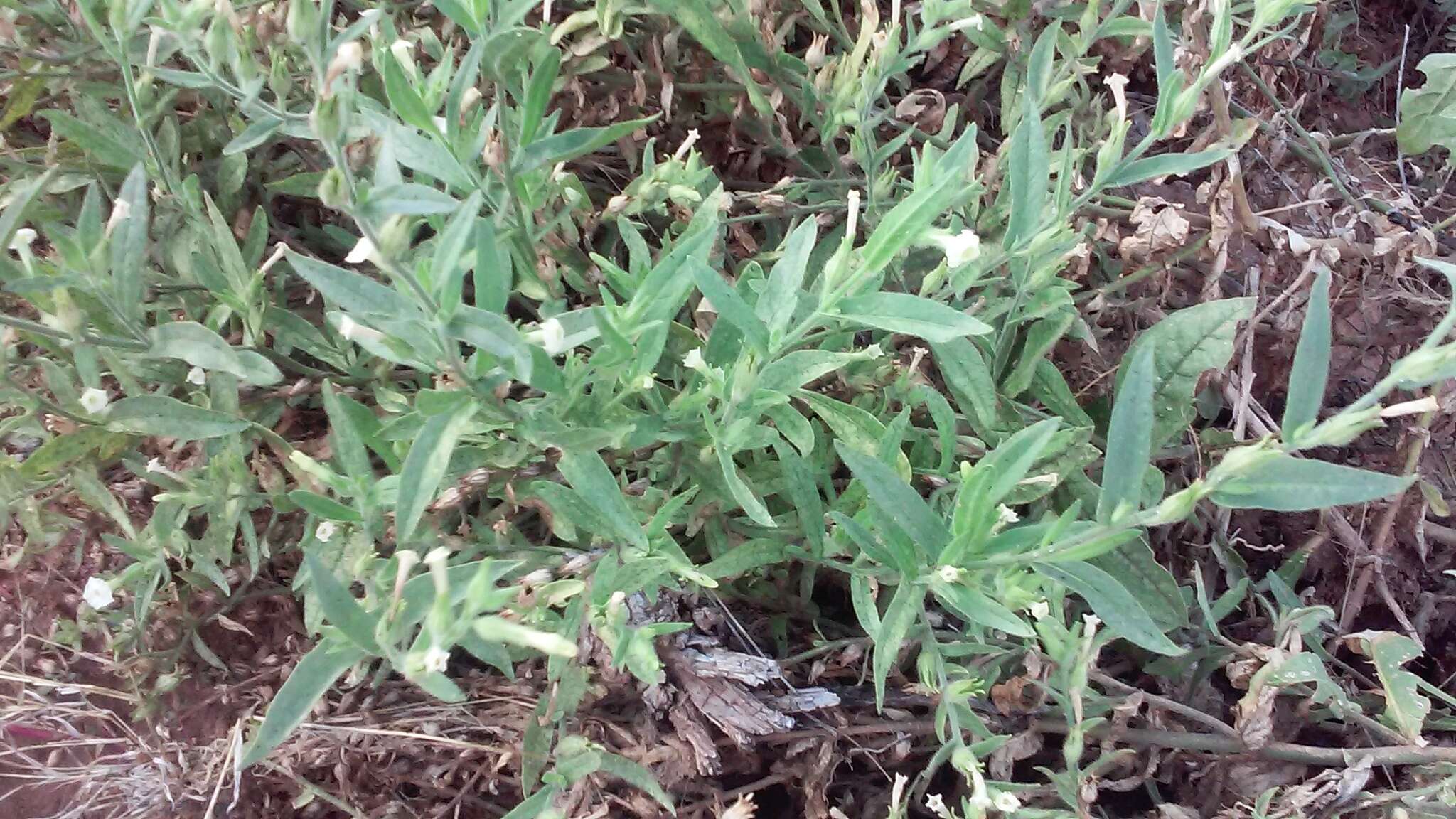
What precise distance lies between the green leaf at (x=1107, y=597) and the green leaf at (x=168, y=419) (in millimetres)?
1133

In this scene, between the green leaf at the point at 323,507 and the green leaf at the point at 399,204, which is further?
the green leaf at the point at 323,507

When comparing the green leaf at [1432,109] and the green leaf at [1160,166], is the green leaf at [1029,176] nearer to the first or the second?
the green leaf at [1160,166]

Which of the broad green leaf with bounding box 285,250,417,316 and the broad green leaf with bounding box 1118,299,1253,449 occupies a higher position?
the broad green leaf with bounding box 285,250,417,316

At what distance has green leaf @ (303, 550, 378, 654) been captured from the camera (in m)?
0.87

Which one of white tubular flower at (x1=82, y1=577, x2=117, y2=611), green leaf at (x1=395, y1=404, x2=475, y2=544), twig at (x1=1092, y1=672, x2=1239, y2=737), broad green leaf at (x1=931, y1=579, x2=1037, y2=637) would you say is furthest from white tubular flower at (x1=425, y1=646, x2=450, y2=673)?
twig at (x1=1092, y1=672, x2=1239, y2=737)

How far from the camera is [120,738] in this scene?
1967 millimetres

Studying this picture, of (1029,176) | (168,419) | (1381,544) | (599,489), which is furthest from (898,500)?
(1381,544)

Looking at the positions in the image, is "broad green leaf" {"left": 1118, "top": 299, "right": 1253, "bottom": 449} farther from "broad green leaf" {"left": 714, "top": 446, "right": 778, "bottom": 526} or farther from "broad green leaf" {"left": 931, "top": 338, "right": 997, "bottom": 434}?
"broad green leaf" {"left": 714, "top": 446, "right": 778, "bottom": 526}

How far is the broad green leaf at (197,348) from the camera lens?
127 cm

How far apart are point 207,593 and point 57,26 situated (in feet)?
3.42

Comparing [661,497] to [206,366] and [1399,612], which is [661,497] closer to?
[206,366]

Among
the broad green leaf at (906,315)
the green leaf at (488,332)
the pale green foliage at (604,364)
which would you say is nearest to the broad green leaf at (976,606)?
the pale green foliage at (604,364)

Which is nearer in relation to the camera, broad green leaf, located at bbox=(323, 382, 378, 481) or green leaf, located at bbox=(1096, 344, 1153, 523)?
green leaf, located at bbox=(1096, 344, 1153, 523)

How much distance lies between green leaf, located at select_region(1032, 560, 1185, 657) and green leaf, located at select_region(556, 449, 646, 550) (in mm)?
504
